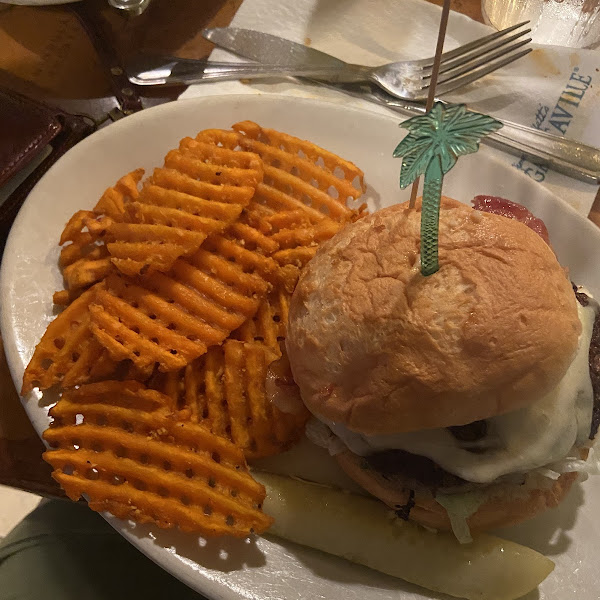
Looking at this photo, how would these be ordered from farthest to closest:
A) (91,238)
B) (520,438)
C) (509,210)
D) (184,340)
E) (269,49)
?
(269,49) → (509,210) → (91,238) → (184,340) → (520,438)

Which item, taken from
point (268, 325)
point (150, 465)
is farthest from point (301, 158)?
point (150, 465)

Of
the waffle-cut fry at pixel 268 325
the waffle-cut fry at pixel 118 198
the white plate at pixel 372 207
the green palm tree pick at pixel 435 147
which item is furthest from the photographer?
the waffle-cut fry at pixel 118 198

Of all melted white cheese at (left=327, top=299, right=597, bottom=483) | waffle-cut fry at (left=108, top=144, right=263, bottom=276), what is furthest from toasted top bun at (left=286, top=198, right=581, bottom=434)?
waffle-cut fry at (left=108, top=144, right=263, bottom=276)

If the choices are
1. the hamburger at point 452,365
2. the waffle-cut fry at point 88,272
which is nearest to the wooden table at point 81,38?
the waffle-cut fry at point 88,272

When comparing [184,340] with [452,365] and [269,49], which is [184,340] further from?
[269,49]

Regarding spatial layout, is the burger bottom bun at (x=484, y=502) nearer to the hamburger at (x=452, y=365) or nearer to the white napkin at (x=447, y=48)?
the hamburger at (x=452, y=365)

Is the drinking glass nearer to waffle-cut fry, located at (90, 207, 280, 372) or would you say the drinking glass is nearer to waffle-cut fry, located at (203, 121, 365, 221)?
waffle-cut fry, located at (203, 121, 365, 221)
